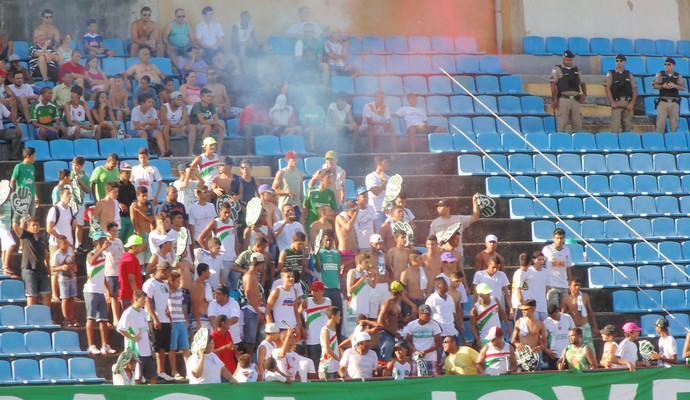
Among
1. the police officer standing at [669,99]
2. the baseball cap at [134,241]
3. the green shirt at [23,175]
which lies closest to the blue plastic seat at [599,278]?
the police officer standing at [669,99]

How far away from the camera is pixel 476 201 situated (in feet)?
65.9

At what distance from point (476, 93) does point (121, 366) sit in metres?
10.9

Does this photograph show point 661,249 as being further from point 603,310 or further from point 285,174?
point 285,174

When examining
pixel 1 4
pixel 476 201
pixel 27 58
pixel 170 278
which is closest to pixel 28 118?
pixel 27 58

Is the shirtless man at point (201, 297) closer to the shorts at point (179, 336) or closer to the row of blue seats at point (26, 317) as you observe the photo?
the shorts at point (179, 336)

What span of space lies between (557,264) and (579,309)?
73 centimetres

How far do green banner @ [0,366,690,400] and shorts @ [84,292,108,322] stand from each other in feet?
8.40

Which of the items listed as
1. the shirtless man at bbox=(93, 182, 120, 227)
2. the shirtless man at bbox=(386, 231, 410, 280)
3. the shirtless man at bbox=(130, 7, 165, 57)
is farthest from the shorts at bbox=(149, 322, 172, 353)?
the shirtless man at bbox=(130, 7, 165, 57)

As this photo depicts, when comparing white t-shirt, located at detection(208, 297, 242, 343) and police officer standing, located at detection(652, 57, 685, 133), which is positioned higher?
police officer standing, located at detection(652, 57, 685, 133)

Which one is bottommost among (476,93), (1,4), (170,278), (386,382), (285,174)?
(386,382)

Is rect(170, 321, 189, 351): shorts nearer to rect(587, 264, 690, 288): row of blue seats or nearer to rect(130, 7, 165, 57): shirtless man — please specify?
rect(587, 264, 690, 288): row of blue seats

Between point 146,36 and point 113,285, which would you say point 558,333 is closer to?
point 113,285

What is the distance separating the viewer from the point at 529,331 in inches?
699

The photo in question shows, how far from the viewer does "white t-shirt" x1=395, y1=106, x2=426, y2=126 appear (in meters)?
22.8
